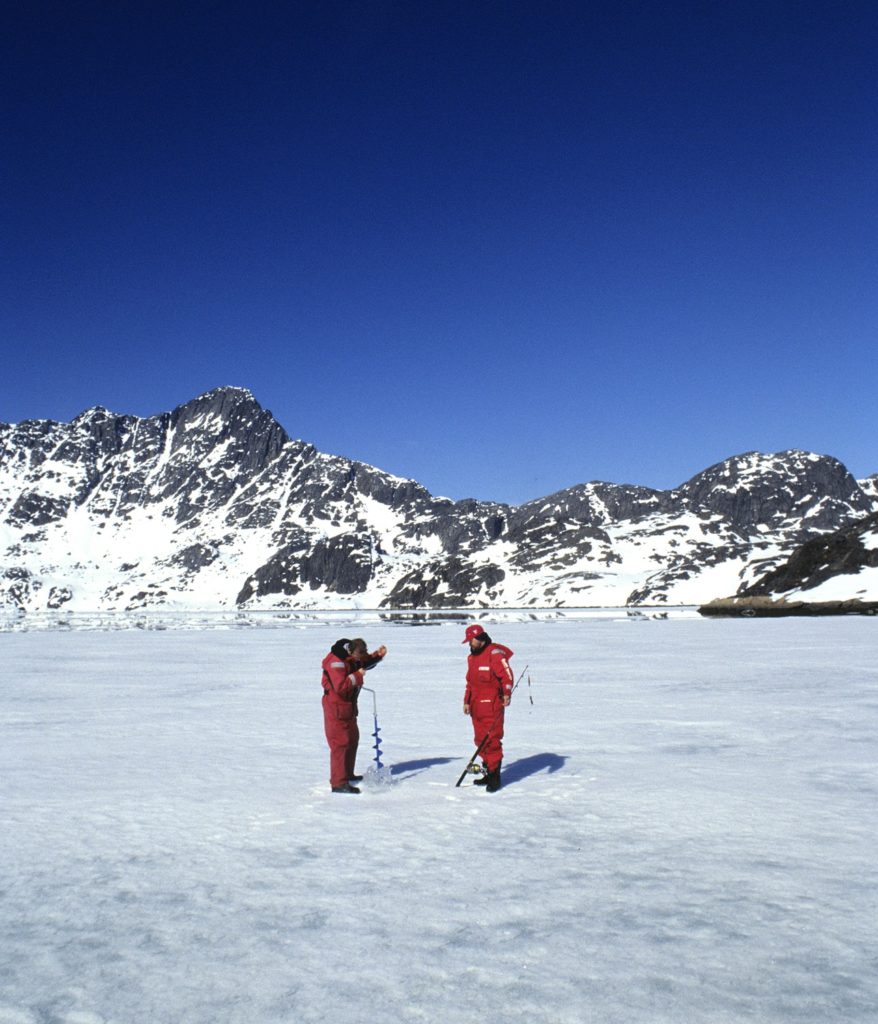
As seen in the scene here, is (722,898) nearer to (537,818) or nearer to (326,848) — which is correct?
(537,818)

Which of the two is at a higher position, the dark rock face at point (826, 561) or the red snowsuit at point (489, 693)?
the dark rock face at point (826, 561)

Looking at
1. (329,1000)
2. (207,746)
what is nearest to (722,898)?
(329,1000)

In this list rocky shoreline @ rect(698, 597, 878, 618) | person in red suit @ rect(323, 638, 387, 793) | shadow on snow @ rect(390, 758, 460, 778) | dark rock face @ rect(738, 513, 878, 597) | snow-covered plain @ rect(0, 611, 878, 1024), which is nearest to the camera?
snow-covered plain @ rect(0, 611, 878, 1024)

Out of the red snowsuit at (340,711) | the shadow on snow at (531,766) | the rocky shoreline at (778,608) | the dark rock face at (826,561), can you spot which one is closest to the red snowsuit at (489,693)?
the shadow on snow at (531,766)

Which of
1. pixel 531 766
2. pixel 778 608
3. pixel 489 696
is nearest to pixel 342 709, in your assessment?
pixel 489 696

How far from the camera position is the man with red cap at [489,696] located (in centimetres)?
1034

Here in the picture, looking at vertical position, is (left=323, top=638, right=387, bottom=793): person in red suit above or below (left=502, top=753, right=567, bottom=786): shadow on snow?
above

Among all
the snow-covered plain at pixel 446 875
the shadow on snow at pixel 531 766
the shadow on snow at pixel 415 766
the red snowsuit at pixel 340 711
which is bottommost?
the shadow on snow at pixel 531 766

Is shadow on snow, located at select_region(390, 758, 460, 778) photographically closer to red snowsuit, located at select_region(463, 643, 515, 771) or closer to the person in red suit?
the person in red suit

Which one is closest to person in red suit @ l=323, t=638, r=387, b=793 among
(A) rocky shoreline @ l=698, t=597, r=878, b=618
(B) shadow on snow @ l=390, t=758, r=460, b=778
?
(B) shadow on snow @ l=390, t=758, r=460, b=778

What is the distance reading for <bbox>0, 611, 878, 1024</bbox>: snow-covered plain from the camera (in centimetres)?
461

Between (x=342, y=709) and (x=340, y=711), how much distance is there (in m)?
0.04

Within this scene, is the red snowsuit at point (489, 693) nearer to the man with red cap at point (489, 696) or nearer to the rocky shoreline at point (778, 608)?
the man with red cap at point (489, 696)

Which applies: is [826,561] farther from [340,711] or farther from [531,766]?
[340,711]
